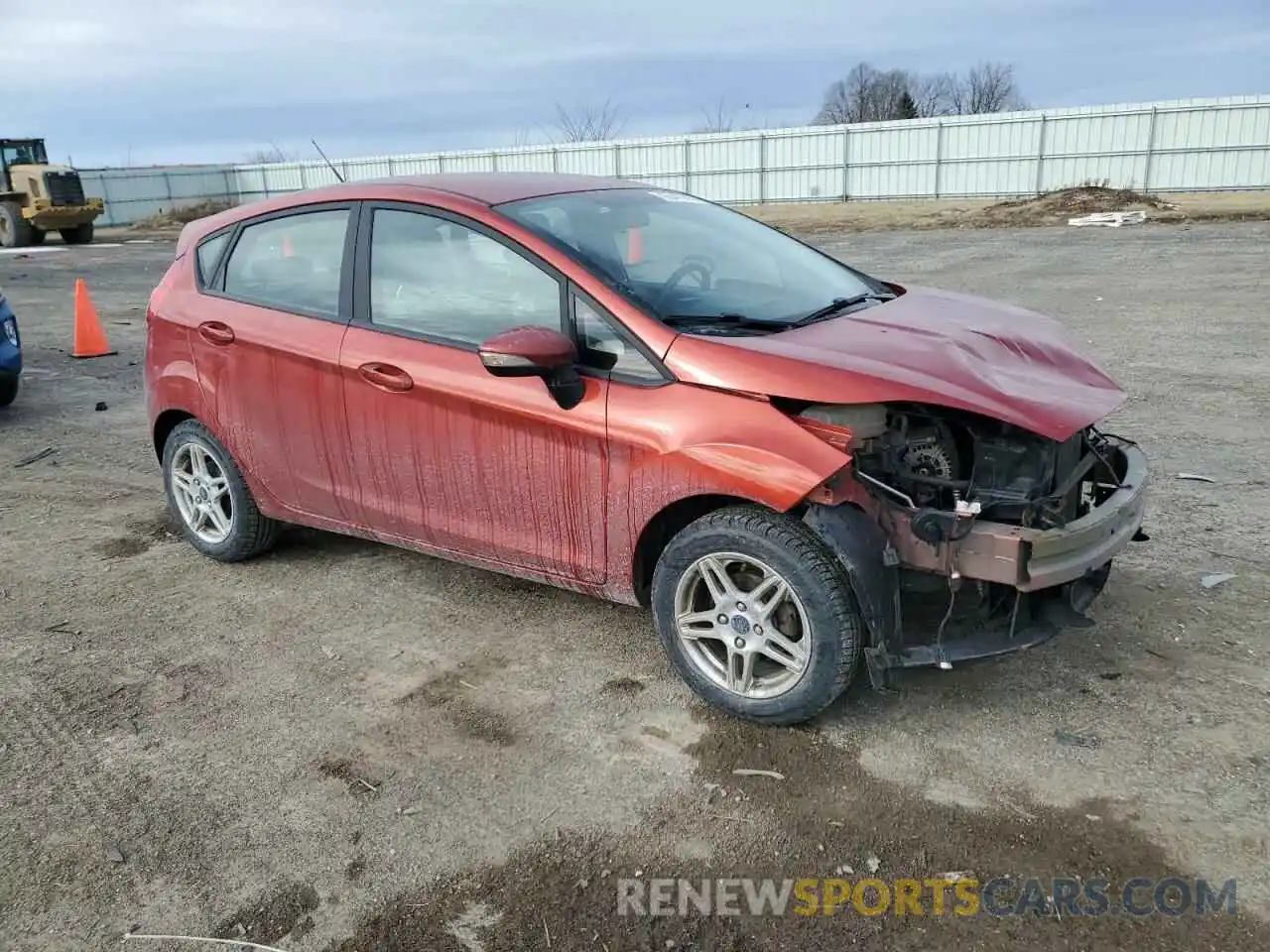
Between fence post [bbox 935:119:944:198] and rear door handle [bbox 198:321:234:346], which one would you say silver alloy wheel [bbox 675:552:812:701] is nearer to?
rear door handle [bbox 198:321:234:346]

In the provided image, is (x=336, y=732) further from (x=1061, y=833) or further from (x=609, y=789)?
(x=1061, y=833)

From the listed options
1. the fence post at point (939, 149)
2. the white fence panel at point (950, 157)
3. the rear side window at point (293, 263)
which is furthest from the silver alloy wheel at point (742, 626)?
the fence post at point (939, 149)

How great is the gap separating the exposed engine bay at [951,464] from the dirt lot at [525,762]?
29.1 inches

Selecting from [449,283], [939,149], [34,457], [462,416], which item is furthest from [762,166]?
[462,416]

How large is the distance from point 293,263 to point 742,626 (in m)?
2.55

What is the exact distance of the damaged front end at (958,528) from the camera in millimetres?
2992

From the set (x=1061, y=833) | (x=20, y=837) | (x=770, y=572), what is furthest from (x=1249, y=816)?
(x=20, y=837)

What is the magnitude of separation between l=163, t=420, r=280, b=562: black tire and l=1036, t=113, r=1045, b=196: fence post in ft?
109

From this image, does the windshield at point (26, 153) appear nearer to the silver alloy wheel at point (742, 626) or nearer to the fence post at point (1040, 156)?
the fence post at point (1040, 156)

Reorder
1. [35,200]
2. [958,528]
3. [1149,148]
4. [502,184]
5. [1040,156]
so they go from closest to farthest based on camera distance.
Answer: [958,528] → [502,184] → [35,200] → [1149,148] → [1040,156]

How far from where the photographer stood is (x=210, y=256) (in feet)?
15.5

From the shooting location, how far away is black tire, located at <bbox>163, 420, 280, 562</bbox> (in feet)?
15.4

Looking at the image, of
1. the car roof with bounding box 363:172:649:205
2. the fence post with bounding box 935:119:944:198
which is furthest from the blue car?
the fence post with bounding box 935:119:944:198

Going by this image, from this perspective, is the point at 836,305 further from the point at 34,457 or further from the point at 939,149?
the point at 939,149
